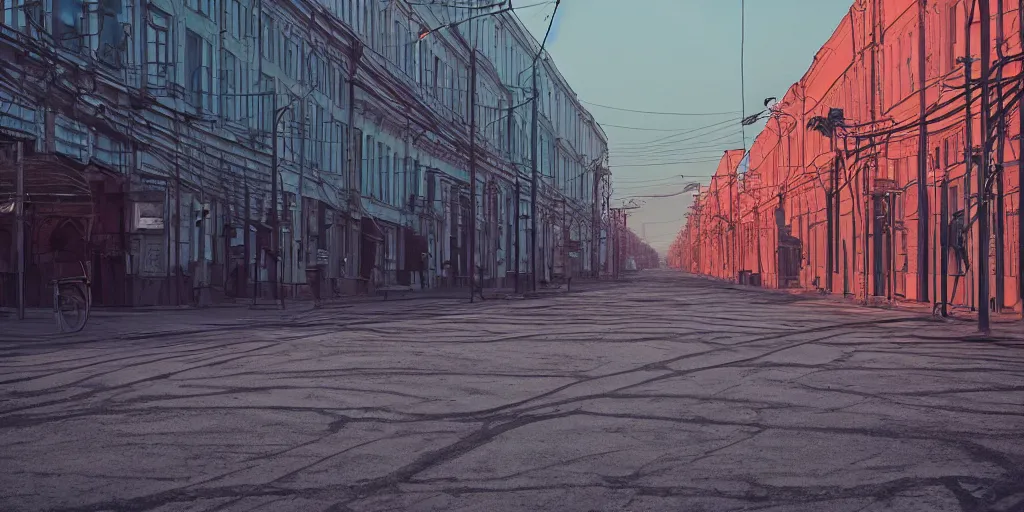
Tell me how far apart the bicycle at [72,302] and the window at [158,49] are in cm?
905

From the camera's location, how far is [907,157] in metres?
27.7

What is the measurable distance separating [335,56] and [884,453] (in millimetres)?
30111

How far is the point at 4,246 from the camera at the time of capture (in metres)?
19.0

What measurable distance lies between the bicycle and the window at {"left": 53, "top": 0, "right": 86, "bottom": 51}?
689 cm

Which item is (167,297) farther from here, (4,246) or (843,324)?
(843,324)

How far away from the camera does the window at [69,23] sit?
61.9 ft

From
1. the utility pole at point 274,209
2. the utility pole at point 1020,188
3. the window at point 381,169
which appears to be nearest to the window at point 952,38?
the utility pole at point 1020,188

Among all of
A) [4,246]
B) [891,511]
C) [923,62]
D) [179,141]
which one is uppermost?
[923,62]

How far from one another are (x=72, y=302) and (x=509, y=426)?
10103 millimetres

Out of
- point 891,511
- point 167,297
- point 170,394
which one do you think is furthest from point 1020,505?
point 167,297

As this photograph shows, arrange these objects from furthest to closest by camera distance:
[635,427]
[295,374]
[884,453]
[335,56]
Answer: [335,56]
[295,374]
[635,427]
[884,453]

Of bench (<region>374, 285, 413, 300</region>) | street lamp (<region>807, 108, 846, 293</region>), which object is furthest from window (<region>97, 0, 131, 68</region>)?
street lamp (<region>807, 108, 846, 293</region>)

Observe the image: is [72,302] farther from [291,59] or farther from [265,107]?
[291,59]

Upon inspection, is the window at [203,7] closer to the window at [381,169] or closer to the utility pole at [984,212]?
the window at [381,169]
